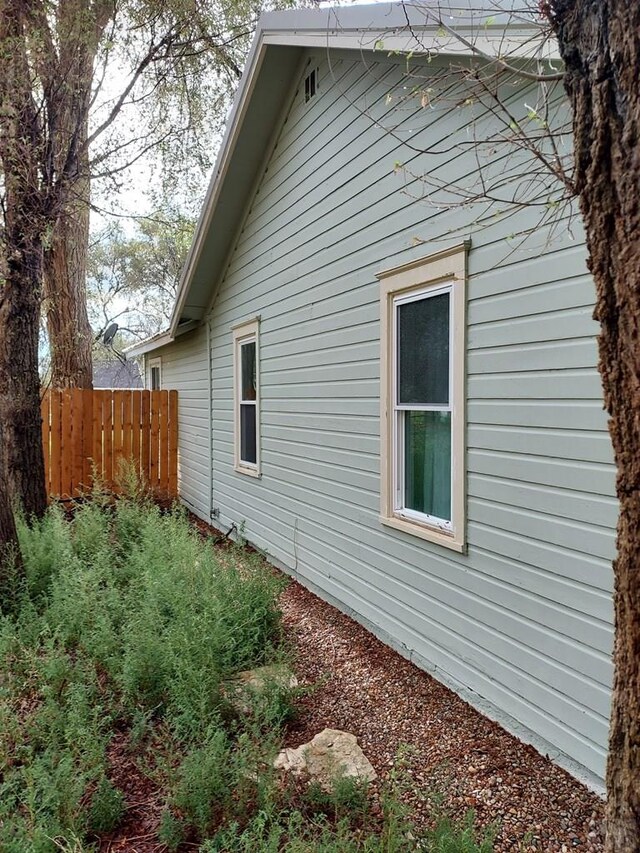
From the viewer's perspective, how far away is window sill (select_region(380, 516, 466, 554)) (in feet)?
11.3

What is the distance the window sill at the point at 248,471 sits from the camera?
6980 mm

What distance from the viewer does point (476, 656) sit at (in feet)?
11.0

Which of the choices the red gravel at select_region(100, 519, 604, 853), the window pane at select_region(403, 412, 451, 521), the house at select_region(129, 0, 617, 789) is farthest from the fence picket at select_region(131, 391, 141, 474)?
the window pane at select_region(403, 412, 451, 521)

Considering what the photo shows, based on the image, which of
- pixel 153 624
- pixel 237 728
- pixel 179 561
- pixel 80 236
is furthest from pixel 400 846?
pixel 80 236

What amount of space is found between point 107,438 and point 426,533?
316 inches

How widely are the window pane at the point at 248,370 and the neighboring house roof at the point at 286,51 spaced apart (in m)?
1.48

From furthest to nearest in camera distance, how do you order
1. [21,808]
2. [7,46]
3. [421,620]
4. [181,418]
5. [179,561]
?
1. [181,418]
2. [7,46]
3. [179,561]
4. [421,620]
5. [21,808]

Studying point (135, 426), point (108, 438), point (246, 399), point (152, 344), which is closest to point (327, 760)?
point (246, 399)

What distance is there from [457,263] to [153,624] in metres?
2.94

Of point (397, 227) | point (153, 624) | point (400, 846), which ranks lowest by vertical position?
point (400, 846)

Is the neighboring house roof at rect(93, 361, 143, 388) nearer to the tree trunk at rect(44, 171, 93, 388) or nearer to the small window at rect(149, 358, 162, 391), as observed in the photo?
the small window at rect(149, 358, 162, 391)

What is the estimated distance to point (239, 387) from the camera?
25.0 feet

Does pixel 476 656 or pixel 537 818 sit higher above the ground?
pixel 476 656

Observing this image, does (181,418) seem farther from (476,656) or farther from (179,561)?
(476,656)
